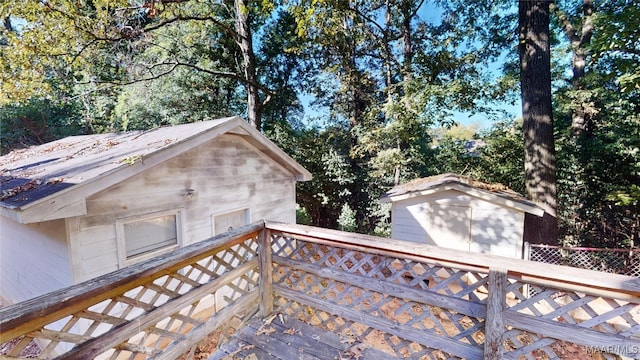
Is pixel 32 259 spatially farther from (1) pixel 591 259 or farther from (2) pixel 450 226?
(1) pixel 591 259

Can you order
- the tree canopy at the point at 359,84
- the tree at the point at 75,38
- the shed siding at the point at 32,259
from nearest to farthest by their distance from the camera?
the shed siding at the point at 32,259, the tree at the point at 75,38, the tree canopy at the point at 359,84

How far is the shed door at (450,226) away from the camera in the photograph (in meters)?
6.11

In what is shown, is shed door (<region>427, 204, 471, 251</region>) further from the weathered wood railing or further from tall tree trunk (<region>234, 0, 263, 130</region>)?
tall tree trunk (<region>234, 0, 263, 130</region>)

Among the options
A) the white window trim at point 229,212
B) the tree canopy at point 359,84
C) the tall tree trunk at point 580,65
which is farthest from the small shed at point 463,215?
the tall tree trunk at point 580,65

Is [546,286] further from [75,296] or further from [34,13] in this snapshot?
[34,13]

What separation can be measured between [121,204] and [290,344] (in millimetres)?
3076

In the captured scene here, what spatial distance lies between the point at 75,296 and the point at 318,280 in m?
1.81


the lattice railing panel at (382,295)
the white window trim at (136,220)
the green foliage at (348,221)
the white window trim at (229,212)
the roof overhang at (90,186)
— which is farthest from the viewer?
the green foliage at (348,221)

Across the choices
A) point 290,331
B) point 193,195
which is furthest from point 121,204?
point 290,331

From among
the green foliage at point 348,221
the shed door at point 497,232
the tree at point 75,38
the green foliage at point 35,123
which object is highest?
the tree at point 75,38

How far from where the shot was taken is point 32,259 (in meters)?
3.99

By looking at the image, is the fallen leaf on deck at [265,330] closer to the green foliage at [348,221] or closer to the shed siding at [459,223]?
the shed siding at [459,223]

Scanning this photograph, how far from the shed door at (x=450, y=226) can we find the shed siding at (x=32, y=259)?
676 cm

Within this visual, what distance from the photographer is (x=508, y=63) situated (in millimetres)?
10523
